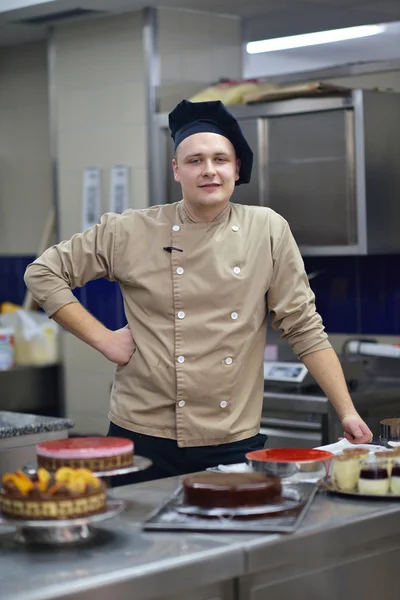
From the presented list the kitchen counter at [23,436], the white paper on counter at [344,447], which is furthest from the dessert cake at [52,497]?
the kitchen counter at [23,436]

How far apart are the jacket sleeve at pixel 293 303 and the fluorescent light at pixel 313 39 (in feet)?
7.79

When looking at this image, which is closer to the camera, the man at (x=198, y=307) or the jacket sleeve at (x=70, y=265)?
the man at (x=198, y=307)

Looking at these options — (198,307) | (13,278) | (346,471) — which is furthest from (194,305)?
(13,278)

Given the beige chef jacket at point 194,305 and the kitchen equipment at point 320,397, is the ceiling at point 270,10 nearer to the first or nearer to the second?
the kitchen equipment at point 320,397

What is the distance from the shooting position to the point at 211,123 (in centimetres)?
282

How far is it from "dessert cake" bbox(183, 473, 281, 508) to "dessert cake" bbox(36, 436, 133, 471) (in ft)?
0.44

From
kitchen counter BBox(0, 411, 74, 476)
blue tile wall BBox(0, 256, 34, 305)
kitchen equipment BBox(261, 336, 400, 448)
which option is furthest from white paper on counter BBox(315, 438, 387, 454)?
blue tile wall BBox(0, 256, 34, 305)

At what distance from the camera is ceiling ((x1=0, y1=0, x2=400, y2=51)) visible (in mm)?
4934

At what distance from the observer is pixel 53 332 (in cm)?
573

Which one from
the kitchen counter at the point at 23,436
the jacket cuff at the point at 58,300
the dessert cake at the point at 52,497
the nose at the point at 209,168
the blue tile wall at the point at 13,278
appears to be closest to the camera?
the dessert cake at the point at 52,497

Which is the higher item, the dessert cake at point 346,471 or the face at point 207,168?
the face at point 207,168

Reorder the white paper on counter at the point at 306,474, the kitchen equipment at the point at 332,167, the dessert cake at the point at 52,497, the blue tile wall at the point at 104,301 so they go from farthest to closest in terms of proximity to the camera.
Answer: the blue tile wall at the point at 104,301
the kitchen equipment at the point at 332,167
the white paper on counter at the point at 306,474
the dessert cake at the point at 52,497

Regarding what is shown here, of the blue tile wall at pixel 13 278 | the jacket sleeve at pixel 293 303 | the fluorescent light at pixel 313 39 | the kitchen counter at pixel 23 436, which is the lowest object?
the kitchen counter at pixel 23 436

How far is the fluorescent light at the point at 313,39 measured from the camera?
4977 millimetres
